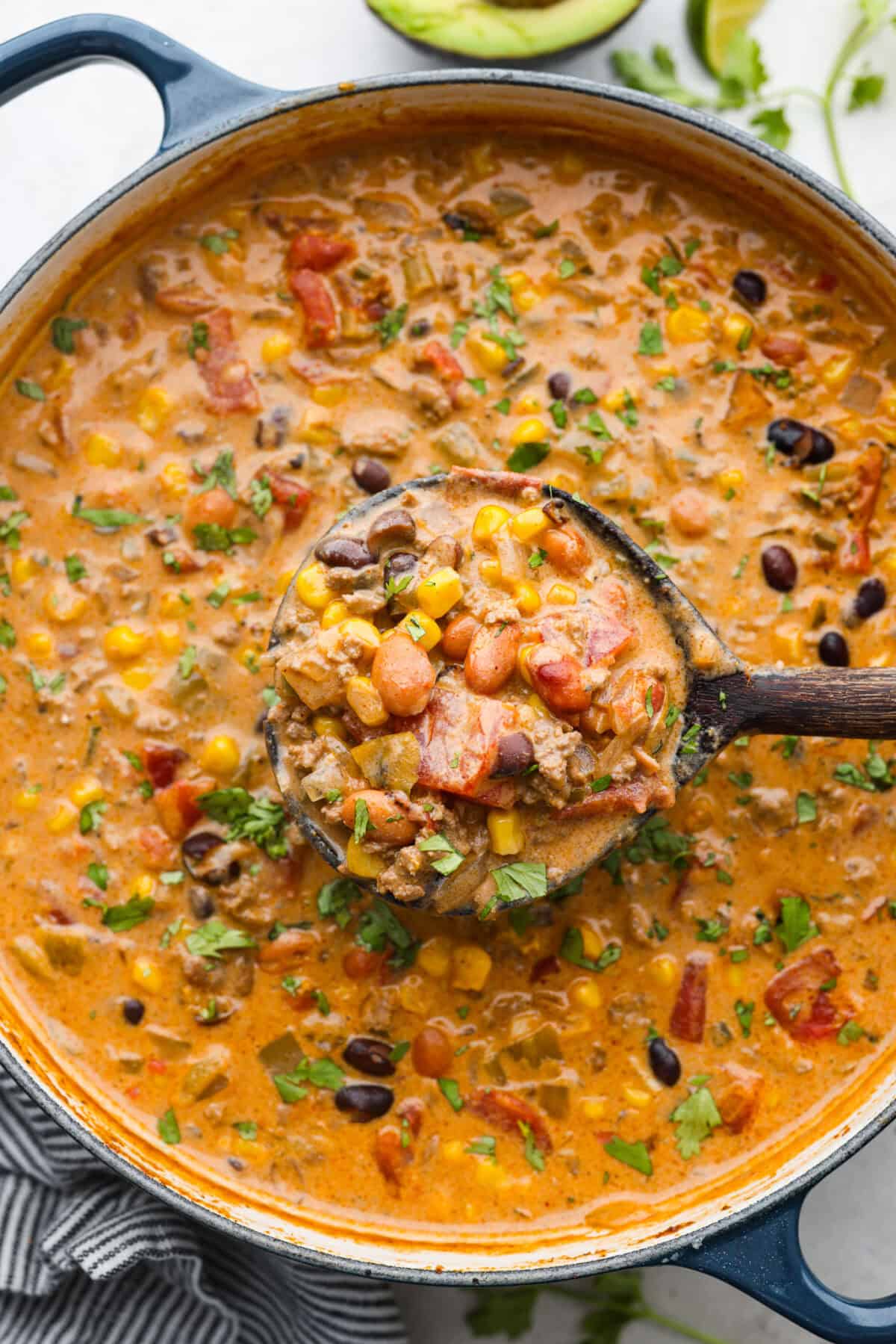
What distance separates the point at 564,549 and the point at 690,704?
615 millimetres

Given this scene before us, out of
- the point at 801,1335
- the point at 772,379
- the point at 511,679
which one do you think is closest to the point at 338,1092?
the point at 511,679

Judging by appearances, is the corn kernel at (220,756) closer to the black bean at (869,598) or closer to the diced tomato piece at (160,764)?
the diced tomato piece at (160,764)

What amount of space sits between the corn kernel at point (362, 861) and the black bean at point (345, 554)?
816mm

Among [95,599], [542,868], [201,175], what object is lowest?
[542,868]

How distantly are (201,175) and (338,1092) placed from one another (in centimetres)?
322

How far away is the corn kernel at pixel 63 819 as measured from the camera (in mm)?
4410

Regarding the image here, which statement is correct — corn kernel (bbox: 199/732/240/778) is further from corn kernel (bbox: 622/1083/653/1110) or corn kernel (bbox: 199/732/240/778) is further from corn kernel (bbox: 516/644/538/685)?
corn kernel (bbox: 622/1083/653/1110)

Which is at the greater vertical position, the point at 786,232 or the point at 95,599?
the point at 786,232

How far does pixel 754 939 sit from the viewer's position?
4375mm

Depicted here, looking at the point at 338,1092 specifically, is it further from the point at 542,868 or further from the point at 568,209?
the point at 568,209

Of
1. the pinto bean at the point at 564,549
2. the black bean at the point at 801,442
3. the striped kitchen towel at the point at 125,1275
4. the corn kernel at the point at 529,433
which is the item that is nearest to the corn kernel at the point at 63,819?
the striped kitchen towel at the point at 125,1275

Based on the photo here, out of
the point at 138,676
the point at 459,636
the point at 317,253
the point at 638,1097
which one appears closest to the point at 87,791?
the point at 138,676

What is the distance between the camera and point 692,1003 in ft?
14.4

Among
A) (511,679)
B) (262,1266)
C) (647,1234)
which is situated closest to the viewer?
(511,679)
